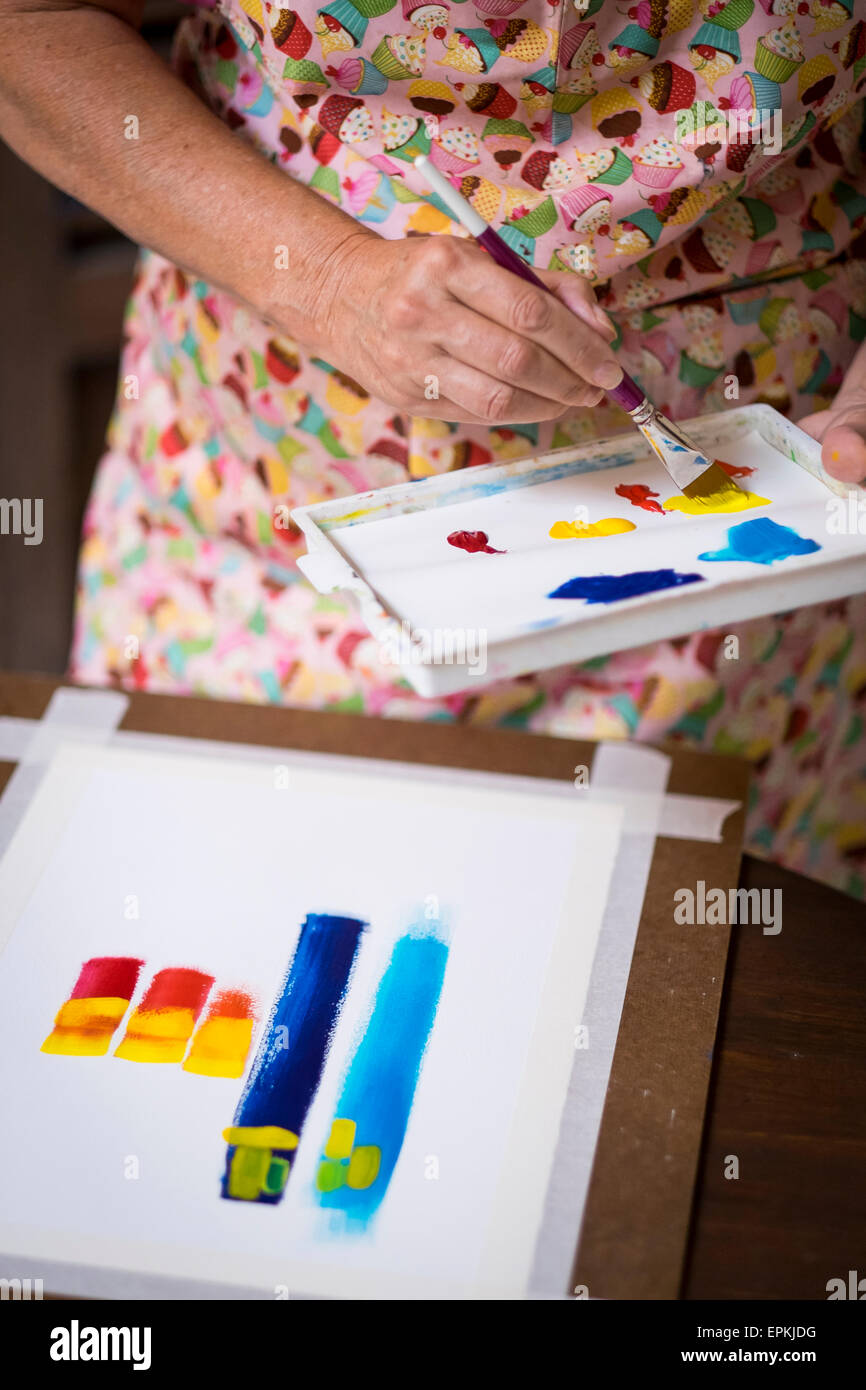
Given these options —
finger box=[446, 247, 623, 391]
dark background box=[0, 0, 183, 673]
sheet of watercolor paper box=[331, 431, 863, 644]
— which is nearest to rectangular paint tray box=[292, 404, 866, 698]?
sheet of watercolor paper box=[331, 431, 863, 644]

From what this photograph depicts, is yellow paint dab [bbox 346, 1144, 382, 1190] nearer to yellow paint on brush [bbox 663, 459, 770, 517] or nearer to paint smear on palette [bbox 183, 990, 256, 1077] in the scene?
paint smear on palette [bbox 183, 990, 256, 1077]

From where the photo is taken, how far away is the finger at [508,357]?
83 cm

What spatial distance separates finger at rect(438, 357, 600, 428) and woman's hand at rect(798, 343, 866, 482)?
185 mm

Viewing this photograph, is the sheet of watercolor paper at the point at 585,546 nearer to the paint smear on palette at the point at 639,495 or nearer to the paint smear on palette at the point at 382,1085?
the paint smear on palette at the point at 639,495

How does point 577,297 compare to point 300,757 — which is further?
point 300,757

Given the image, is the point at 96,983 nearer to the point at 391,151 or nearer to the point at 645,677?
the point at 645,677

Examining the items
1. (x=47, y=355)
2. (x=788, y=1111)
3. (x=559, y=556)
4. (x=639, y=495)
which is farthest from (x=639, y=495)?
(x=47, y=355)

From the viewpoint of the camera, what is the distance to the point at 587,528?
2.86 feet

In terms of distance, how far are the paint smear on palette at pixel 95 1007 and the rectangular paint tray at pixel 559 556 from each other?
27cm

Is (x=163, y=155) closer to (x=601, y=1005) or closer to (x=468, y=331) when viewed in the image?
(x=468, y=331)

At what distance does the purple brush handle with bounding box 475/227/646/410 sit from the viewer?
A: 81 cm

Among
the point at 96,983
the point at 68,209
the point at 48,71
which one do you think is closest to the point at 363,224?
the point at 48,71

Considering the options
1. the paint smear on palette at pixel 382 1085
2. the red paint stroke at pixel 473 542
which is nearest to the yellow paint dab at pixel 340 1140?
the paint smear on palette at pixel 382 1085

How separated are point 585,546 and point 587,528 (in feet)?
0.08
